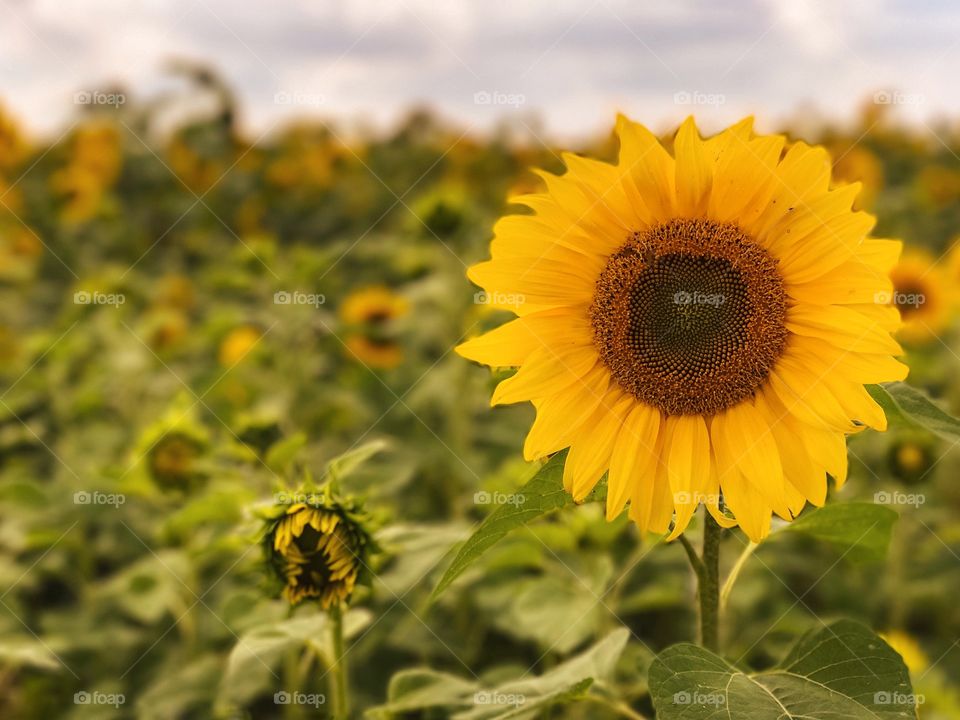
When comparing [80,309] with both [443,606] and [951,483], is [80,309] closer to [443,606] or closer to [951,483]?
[443,606]

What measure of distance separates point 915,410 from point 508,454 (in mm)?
1906

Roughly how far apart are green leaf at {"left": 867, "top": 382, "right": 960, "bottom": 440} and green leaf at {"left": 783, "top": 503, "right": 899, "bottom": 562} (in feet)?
0.58

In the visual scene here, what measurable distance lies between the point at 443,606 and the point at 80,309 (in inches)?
77.8

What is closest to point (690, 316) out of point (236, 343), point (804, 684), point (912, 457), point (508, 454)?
point (804, 684)

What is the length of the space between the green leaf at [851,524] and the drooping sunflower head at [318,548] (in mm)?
705

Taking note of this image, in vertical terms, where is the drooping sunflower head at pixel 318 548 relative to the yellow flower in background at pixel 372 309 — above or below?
below

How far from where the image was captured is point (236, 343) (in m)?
3.69

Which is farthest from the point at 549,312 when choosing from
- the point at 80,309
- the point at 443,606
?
the point at 80,309

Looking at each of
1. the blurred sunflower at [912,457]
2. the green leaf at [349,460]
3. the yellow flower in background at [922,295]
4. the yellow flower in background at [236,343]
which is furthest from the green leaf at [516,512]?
the yellow flower in background at [922,295]

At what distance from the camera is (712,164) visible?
1214 millimetres

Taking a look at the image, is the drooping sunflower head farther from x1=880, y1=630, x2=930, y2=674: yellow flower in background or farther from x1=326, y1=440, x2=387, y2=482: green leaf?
x1=880, y1=630, x2=930, y2=674: yellow flower in background

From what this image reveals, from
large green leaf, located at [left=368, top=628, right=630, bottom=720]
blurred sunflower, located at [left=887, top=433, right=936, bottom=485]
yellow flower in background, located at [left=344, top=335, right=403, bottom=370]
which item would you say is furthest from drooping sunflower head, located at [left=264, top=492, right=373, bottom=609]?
yellow flower in background, located at [left=344, top=335, right=403, bottom=370]

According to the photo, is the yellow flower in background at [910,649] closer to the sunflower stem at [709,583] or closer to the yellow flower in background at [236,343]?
the sunflower stem at [709,583]

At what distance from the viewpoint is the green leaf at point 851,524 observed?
139 centimetres
